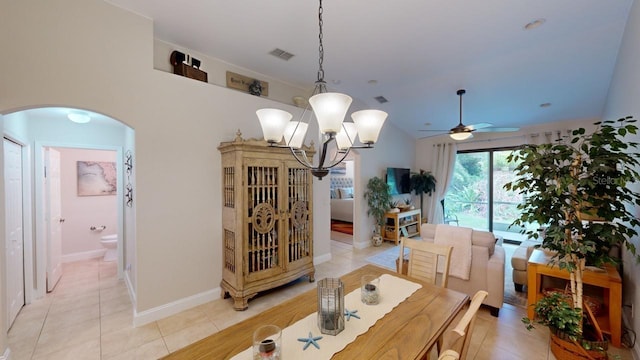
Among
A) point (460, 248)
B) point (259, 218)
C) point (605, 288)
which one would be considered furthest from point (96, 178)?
→ point (605, 288)


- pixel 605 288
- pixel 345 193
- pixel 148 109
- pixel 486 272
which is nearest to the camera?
pixel 605 288

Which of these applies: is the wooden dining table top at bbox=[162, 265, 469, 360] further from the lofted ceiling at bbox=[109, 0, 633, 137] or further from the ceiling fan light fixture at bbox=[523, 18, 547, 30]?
the ceiling fan light fixture at bbox=[523, 18, 547, 30]

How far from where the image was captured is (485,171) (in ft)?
20.0

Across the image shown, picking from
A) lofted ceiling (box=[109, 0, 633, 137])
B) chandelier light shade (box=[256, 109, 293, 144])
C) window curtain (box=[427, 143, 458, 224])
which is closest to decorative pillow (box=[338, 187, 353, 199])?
window curtain (box=[427, 143, 458, 224])

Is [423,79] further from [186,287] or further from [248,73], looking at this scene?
[186,287]

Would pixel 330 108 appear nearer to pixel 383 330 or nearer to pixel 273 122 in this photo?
pixel 273 122

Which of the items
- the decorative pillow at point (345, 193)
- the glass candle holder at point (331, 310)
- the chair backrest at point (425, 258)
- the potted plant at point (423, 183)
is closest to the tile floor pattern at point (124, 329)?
the chair backrest at point (425, 258)

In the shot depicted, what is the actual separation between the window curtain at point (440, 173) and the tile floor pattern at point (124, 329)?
13.0ft

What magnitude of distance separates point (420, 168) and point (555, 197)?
5.23 metres

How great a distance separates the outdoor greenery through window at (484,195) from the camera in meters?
5.80

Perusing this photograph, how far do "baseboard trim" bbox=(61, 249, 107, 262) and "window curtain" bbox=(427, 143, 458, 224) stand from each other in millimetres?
7339

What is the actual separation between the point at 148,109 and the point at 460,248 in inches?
144

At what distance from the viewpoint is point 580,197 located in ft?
6.03

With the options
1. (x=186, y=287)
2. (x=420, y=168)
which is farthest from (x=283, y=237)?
(x=420, y=168)
